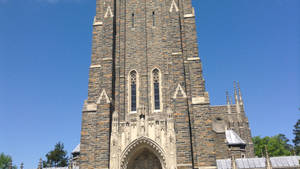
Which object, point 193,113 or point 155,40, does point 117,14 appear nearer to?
point 155,40

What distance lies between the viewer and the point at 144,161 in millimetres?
17734

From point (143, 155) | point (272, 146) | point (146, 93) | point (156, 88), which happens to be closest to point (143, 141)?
point (143, 155)

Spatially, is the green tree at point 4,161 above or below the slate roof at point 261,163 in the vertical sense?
above

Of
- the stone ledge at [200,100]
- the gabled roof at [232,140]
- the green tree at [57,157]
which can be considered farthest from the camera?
the green tree at [57,157]

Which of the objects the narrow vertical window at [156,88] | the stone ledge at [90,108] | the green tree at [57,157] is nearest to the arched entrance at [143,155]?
the narrow vertical window at [156,88]

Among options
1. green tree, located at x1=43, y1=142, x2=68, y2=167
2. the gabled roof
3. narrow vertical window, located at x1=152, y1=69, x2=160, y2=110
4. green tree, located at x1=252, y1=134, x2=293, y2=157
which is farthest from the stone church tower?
green tree, located at x1=252, y1=134, x2=293, y2=157

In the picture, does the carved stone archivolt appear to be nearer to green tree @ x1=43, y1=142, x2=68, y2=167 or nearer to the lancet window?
the lancet window

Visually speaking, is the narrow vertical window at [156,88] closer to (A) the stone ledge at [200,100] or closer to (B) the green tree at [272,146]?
(A) the stone ledge at [200,100]

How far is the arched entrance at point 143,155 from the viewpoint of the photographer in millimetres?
16734

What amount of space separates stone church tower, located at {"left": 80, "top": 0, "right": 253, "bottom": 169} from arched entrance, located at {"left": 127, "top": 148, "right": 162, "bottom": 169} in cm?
6

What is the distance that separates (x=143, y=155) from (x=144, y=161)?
40 centimetres

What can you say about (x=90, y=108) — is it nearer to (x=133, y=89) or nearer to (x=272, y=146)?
(x=133, y=89)

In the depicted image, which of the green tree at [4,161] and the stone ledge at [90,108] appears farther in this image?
the green tree at [4,161]

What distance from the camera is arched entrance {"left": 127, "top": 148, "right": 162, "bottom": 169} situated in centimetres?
1752
